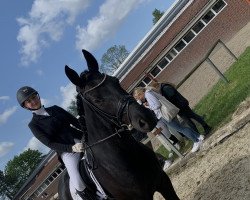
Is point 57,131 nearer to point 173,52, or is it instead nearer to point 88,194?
point 88,194

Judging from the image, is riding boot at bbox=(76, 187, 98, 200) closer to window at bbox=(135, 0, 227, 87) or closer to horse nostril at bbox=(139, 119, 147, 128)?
horse nostril at bbox=(139, 119, 147, 128)

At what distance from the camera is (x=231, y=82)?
50.5 ft

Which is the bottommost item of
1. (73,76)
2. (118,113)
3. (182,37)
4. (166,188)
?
(166,188)

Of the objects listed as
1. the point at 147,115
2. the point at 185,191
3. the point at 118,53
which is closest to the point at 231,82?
the point at 185,191

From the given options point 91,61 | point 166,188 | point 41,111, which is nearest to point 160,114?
point 166,188

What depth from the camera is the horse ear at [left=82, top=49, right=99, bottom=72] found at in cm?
576

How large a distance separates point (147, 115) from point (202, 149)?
562 cm

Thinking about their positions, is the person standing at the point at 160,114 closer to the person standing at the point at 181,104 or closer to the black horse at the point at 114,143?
the person standing at the point at 181,104

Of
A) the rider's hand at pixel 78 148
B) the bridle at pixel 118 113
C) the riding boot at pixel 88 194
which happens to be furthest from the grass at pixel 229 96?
the bridle at pixel 118 113

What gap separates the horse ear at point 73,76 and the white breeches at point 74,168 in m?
1.60

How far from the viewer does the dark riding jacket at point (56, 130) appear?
6.55 m

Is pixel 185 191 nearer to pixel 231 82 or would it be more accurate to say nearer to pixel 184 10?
pixel 231 82

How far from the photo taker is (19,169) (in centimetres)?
7588

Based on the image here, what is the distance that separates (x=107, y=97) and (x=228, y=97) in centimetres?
896
